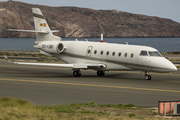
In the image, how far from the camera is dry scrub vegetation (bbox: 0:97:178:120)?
12.4 metres

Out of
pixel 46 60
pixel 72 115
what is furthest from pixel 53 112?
pixel 46 60

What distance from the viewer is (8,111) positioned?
13148mm

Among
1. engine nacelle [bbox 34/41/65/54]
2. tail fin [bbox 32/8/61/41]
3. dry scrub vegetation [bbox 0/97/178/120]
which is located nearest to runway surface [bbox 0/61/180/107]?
dry scrub vegetation [bbox 0/97/178/120]

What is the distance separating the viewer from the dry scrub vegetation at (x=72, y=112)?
12383 millimetres

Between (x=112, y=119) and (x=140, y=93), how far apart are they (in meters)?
8.70

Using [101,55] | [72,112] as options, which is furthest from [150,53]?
[72,112]

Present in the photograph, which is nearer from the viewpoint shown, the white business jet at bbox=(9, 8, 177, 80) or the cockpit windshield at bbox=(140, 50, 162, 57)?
the white business jet at bbox=(9, 8, 177, 80)

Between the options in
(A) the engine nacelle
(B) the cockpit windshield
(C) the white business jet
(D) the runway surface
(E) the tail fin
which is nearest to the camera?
(D) the runway surface

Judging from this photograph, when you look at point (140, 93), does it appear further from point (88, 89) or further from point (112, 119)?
point (112, 119)

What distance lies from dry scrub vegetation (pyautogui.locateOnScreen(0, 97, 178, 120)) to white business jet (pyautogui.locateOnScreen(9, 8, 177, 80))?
487 inches

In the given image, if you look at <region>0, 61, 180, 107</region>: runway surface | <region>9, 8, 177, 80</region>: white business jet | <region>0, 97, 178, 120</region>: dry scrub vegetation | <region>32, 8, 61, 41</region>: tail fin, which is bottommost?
<region>0, 61, 180, 107</region>: runway surface

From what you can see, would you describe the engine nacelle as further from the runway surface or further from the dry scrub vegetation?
the dry scrub vegetation

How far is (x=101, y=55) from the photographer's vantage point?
98.7ft

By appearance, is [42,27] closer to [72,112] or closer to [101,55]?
[101,55]
